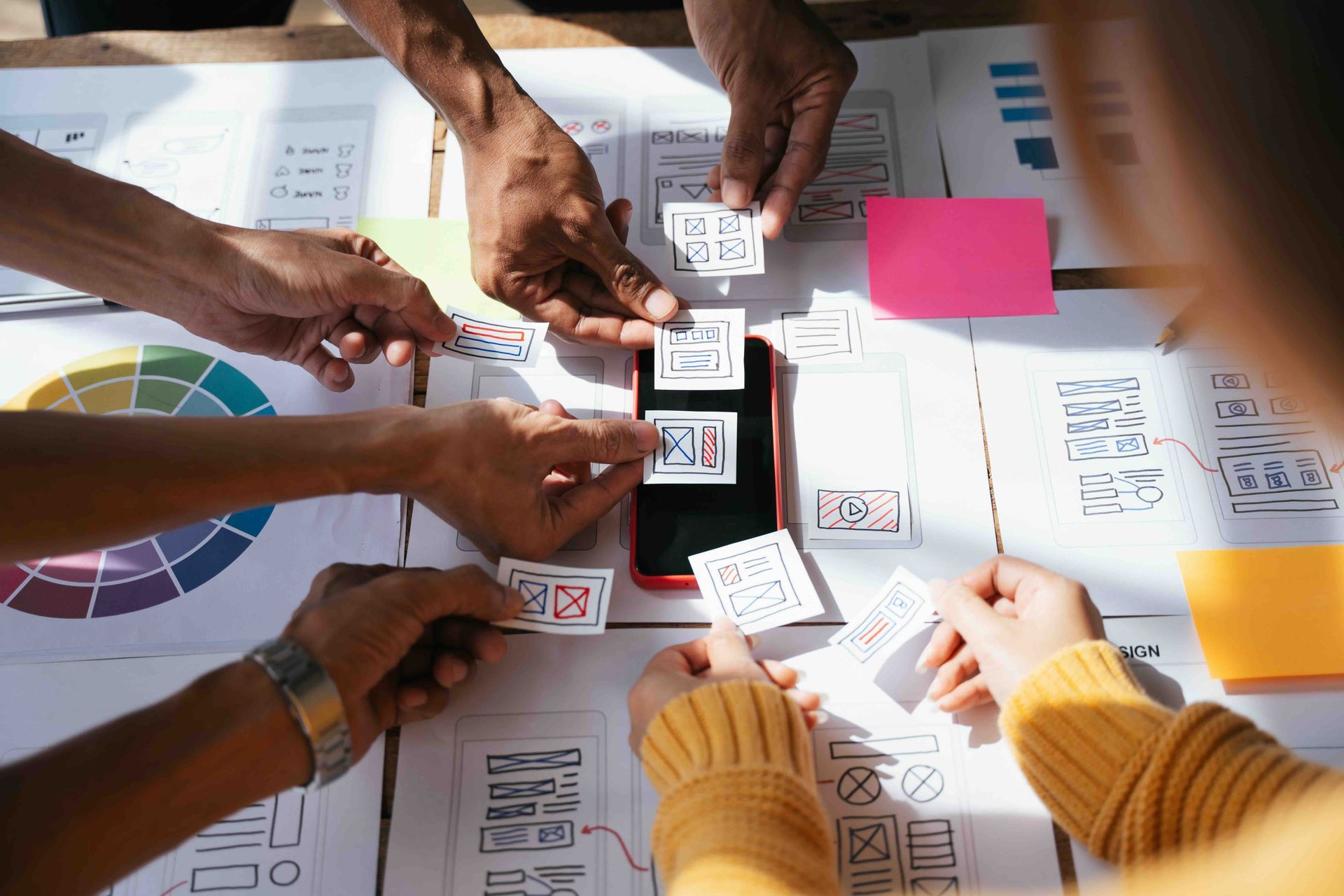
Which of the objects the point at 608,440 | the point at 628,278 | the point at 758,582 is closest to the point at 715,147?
the point at 628,278

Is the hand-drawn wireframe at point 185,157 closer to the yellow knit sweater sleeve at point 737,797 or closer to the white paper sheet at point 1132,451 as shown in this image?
the yellow knit sweater sleeve at point 737,797

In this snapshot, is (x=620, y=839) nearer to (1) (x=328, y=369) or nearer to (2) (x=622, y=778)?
(2) (x=622, y=778)

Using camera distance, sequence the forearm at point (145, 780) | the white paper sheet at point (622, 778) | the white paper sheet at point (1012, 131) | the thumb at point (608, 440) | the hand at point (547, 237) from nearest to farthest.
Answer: the forearm at point (145, 780)
the white paper sheet at point (622, 778)
the thumb at point (608, 440)
the hand at point (547, 237)
the white paper sheet at point (1012, 131)

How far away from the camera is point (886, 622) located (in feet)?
2.98

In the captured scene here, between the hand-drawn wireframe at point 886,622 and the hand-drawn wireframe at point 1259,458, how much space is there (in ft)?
1.25

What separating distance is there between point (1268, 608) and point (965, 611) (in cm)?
36

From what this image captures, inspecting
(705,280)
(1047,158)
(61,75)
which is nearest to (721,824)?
(705,280)

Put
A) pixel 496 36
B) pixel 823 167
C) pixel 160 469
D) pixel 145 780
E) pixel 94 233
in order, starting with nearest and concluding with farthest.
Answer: pixel 145 780 < pixel 160 469 < pixel 94 233 < pixel 823 167 < pixel 496 36

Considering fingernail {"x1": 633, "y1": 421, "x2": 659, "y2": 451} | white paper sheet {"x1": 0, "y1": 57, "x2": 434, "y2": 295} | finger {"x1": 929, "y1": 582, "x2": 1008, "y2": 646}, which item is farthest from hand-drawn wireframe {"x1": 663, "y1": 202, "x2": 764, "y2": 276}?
finger {"x1": 929, "y1": 582, "x2": 1008, "y2": 646}

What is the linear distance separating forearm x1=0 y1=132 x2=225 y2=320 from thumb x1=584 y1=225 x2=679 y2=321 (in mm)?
439

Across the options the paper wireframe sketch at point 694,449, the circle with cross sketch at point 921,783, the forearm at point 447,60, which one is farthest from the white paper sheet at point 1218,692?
the forearm at point 447,60

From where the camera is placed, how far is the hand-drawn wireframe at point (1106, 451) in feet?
3.20

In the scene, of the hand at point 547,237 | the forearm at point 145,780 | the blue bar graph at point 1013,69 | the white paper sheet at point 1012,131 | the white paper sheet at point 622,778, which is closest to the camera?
the forearm at point 145,780

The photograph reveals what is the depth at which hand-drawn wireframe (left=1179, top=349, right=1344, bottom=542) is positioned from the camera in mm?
969
